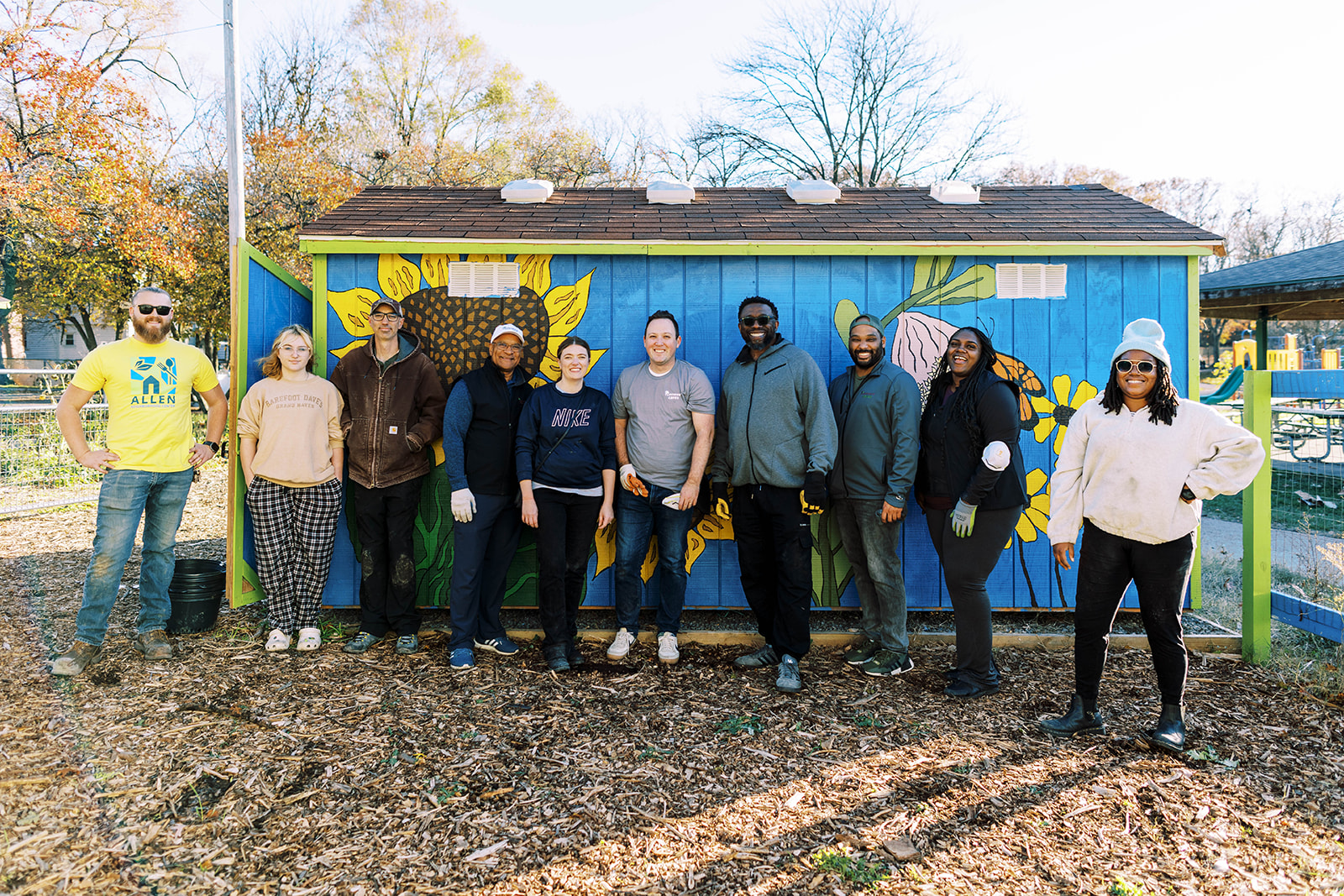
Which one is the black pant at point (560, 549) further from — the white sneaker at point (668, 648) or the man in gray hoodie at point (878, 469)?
the man in gray hoodie at point (878, 469)

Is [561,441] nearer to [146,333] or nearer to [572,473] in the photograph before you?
[572,473]

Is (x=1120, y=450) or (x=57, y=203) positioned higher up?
(x=57, y=203)

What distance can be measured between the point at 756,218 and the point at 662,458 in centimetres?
211

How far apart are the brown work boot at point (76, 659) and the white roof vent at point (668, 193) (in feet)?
14.9

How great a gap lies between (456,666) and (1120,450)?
3450mm

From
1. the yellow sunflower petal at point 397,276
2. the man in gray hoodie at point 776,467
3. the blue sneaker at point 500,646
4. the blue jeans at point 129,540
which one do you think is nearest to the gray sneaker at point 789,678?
the man in gray hoodie at point 776,467

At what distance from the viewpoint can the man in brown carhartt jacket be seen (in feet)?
14.0

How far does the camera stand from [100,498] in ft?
13.1

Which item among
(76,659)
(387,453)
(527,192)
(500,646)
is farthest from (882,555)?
(76,659)

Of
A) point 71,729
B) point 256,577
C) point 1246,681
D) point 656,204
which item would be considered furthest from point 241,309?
point 1246,681

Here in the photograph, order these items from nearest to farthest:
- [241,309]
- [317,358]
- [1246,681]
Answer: [1246,681] < [241,309] < [317,358]

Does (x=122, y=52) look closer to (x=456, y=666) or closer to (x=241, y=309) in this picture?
(x=241, y=309)

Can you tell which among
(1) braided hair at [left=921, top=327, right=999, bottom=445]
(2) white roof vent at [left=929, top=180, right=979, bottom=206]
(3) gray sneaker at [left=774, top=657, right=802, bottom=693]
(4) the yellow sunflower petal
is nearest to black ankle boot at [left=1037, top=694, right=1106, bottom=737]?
(3) gray sneaker at [left=774, top=657, right=802, bottom=693]

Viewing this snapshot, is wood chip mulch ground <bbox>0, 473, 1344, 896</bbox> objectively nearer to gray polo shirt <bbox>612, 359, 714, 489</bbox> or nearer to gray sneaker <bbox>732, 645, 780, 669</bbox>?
gray sneaker <bbox>732, 645, 780, 669</bbox>
